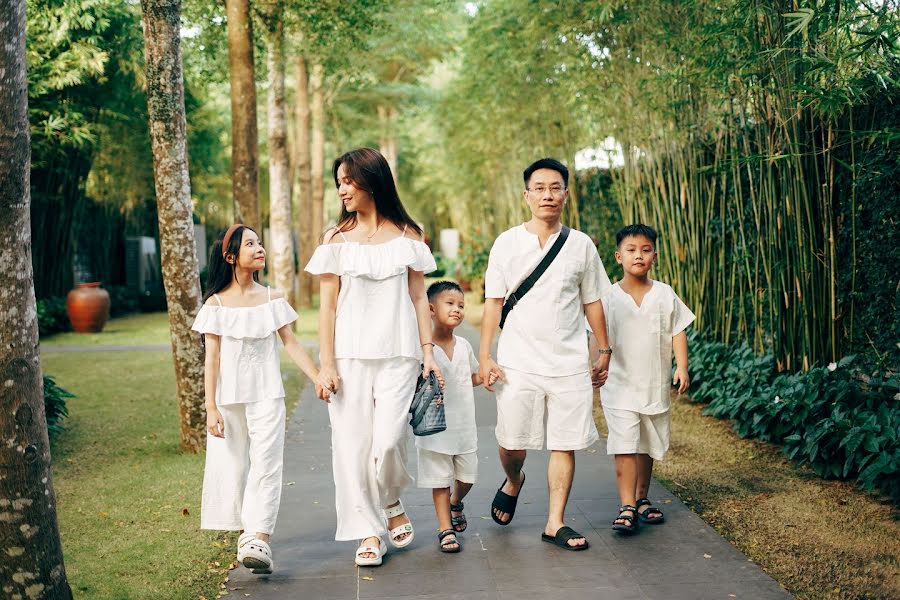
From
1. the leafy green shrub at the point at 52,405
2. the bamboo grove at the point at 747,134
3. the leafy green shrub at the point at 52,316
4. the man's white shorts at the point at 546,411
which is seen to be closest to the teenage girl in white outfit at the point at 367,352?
the man's white shorts at the point at 546,411

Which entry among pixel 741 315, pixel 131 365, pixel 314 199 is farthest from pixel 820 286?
pixel 314 199

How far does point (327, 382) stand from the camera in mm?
3896

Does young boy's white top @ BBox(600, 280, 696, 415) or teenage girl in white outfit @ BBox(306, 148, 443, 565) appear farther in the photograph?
young boy's white top @ BBox(600, 280, 696, 415)

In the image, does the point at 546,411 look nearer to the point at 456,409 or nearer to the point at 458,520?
the point at 456,409

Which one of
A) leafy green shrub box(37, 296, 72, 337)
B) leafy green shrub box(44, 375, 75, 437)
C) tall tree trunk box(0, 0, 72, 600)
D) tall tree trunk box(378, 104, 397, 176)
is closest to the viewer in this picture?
tall tree trunk box(0, 0, 72, 600)

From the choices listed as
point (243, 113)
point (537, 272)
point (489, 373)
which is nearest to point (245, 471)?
point (489, 373)

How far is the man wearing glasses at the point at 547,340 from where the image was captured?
4156mm

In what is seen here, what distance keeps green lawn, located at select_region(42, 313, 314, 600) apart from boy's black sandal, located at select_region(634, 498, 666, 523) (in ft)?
6.41

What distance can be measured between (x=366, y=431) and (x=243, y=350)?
25.2 inches

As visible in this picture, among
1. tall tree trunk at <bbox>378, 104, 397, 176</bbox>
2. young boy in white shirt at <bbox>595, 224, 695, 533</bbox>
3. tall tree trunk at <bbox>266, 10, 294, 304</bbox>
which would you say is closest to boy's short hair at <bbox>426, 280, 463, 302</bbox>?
young boy in white shirt at <bbox>595, 224, 695, 533</bbox>

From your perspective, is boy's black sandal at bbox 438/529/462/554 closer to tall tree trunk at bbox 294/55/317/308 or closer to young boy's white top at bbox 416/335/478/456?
young boy's white top at bbox 416/335/478/456

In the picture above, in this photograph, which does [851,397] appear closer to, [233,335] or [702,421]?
[702,421]

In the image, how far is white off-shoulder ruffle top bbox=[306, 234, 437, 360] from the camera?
3904 millimetres

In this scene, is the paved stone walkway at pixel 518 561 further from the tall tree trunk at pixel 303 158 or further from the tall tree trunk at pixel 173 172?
the tall tree trunk at pixel 303 158
